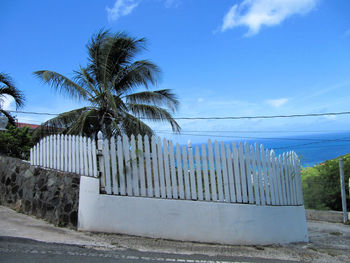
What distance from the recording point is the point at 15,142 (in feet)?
39.2

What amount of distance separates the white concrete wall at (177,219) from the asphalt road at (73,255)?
31.6 inches

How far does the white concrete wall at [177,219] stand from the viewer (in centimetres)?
529

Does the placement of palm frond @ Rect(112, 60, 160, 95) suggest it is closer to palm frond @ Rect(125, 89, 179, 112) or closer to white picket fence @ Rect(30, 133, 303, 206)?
palm frond @ Rect(125, 89, 179, 112)

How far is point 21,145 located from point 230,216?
10628mm

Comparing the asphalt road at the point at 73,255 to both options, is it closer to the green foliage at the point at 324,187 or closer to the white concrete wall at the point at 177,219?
the white concrete wall at the point at 177,219

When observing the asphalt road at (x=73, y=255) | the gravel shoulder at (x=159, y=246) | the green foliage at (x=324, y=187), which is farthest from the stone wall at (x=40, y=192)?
the green foliage at (x=324, y=187)

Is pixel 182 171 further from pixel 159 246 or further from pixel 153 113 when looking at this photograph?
pixel 153 113

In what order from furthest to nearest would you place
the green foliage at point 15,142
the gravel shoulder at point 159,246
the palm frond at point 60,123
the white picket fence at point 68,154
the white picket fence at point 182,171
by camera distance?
the green foliage at point 15,142, the palm frond at point 60,123, the white picket fence at point 68,154, the white picket fence at point 182,171, the gravel shoulder at point 159,246

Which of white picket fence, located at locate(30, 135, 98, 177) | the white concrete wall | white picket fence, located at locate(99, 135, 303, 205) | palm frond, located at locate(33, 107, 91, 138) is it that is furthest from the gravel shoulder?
palm frond, located at locate(33, 107, 91, 138)

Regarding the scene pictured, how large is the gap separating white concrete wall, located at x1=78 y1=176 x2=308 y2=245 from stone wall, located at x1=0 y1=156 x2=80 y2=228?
443mm

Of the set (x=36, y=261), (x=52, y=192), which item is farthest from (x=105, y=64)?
(x=36, y=261)

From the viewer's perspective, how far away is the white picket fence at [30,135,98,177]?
19.6ft

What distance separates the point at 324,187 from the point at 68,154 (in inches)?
554

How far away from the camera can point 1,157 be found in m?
8.60
